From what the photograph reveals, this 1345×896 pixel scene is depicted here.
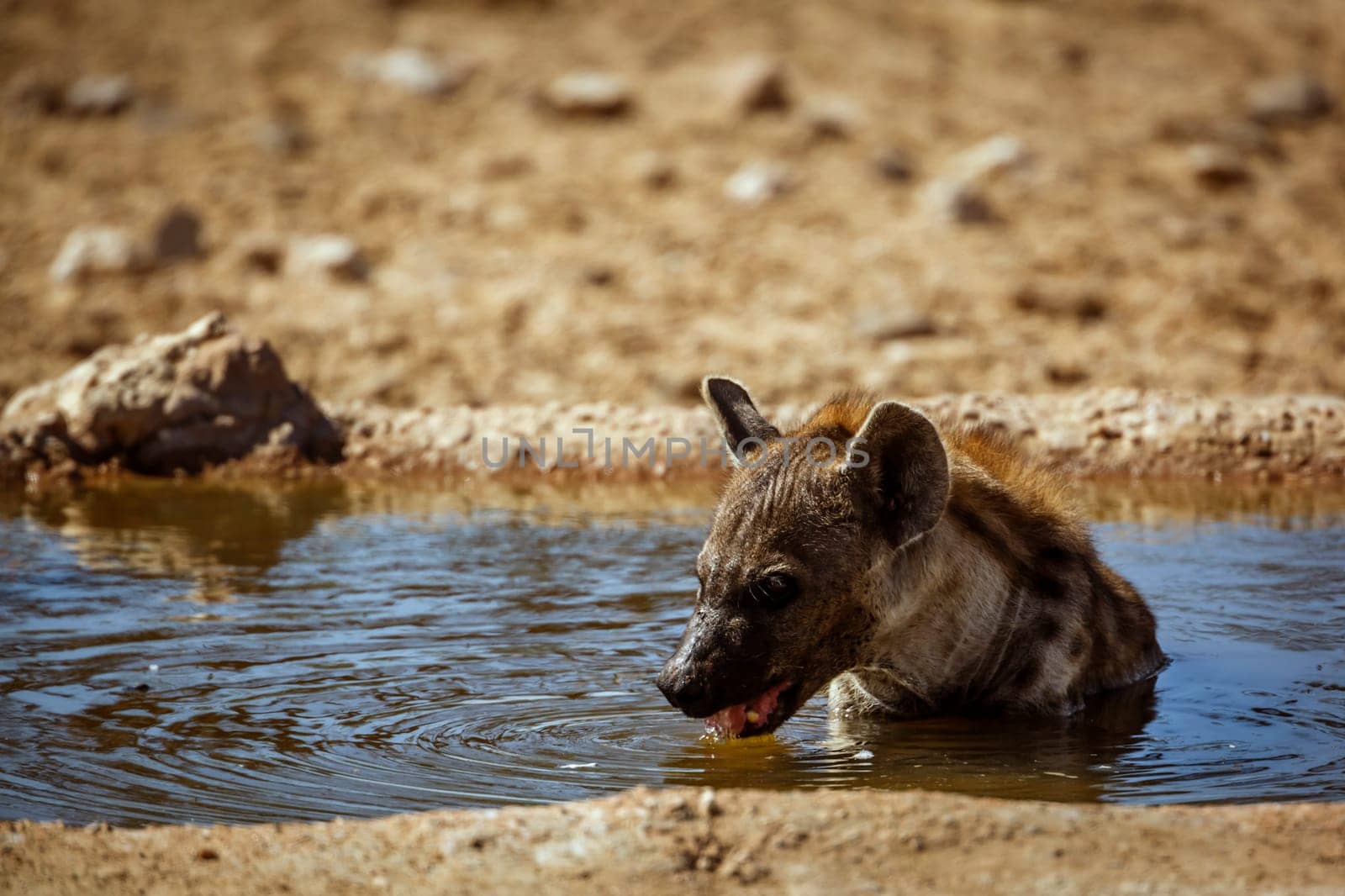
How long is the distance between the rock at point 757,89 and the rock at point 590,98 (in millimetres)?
1023

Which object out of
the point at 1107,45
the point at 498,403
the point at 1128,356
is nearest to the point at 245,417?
the point at 498,403

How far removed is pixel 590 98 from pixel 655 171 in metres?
1.71

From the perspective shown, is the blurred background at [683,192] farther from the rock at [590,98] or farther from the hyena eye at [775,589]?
the hyena eye at [775,589]

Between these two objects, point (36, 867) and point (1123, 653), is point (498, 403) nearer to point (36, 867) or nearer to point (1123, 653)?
point (1123, 653)

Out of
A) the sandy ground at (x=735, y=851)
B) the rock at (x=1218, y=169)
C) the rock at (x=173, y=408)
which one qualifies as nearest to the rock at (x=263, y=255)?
the rock at (x=173, y=408)

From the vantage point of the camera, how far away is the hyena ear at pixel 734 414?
4.95m

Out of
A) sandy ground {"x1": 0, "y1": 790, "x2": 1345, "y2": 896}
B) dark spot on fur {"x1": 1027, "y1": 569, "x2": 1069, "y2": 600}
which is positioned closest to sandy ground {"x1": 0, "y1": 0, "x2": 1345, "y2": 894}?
dark spot on fur {"x1": 1027, "y1": 569, "x2": 1069, "y2": 600}

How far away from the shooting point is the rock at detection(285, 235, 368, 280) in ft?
47.3

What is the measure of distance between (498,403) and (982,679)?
7542 millimetres

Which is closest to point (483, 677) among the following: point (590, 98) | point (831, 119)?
point (831, 119)

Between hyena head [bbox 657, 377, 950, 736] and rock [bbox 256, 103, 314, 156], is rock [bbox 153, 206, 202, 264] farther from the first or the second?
hyena head [bbox 657, 377, 950, 736]

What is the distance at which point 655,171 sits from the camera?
16.1 m

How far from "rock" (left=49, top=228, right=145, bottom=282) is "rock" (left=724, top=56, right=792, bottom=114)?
5940mm

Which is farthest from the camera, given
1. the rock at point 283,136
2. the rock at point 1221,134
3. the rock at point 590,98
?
the rock at point 590,98
